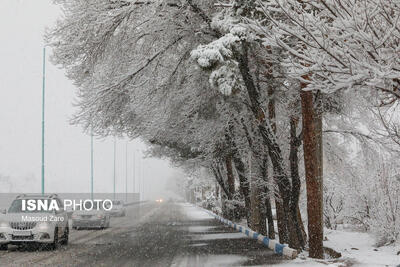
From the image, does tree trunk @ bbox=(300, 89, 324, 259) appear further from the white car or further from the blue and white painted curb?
the white car

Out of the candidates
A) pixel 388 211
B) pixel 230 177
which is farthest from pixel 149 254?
pixel 230 177

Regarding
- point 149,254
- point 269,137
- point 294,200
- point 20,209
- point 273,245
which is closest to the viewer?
point 269,137

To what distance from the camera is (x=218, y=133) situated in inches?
744

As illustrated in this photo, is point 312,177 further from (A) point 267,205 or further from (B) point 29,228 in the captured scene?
(B) point 29,228

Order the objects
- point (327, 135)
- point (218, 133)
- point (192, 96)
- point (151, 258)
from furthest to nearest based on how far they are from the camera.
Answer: point (327, 135)
point (218, 133)
point (192, 96)
point (151, 258)

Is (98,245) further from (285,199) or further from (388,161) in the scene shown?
(388,161)

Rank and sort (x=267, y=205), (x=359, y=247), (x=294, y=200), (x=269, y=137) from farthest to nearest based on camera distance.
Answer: (x=359, y=247), (x=267, y=205), (x=294, y=200), (x=269, y=137)

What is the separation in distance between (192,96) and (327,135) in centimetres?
743

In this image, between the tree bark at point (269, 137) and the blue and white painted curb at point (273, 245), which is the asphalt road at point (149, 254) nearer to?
the blue and white painted curb at point (273, 245)

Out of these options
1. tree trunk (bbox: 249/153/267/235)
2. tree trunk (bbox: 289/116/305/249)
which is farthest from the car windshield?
tree trunk (bbox: 289/116/305/249)

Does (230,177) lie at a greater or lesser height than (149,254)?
greater

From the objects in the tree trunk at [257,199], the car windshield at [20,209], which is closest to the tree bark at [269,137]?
the tree trunk at [257,199]

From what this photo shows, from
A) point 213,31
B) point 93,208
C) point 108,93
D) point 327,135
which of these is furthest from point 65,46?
point 93,208

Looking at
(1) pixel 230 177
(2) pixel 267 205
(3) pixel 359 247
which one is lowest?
(3) pixel 359 247
